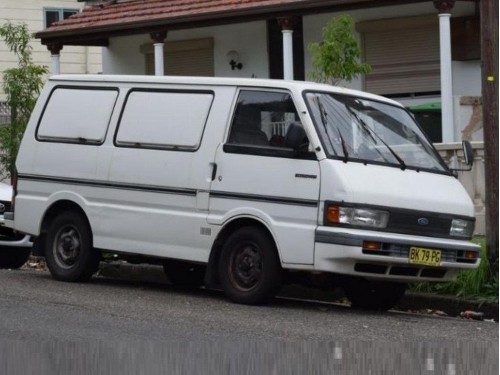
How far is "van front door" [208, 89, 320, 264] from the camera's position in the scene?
11492 millimetres

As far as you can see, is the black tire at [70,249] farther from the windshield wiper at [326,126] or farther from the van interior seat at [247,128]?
the windshield wiper at [326,126]

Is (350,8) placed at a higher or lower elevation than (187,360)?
higher

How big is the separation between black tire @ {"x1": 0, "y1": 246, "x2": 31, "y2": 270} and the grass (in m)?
5.57

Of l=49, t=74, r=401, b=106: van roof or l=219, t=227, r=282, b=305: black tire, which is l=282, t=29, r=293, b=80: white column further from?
l=219, t=227, r=282, b=305: black tire

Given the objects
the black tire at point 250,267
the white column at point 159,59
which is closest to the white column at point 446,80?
the white column at point 159,59

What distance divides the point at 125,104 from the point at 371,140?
2685 mm

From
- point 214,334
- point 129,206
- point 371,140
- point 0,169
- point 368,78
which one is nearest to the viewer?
point 214,334

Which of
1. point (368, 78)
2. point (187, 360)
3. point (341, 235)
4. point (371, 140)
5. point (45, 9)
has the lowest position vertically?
point (187, 360)

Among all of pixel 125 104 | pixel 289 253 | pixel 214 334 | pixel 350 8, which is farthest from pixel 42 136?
pixel 350 8

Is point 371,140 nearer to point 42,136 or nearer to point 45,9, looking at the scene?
point 42,136

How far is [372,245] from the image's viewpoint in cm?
1120

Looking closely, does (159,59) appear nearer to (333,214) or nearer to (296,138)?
(296,138)

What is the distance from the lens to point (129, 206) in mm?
12922

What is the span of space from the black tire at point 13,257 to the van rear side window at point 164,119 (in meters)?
3.59
